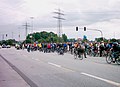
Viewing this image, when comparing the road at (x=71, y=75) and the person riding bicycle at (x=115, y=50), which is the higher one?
the person riding bicycle at (x=115, y=50)

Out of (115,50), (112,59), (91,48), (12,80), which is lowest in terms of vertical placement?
(12,80)

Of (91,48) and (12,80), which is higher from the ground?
(91,48)

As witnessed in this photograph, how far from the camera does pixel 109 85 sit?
9539mm

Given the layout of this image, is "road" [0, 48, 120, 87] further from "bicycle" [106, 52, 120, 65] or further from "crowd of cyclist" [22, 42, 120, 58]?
"crowd of cyclist" [22, 42, 120, 58]

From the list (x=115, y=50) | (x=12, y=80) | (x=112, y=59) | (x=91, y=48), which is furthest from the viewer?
(x=91, y=48)

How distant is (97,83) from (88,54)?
23172 millimetres

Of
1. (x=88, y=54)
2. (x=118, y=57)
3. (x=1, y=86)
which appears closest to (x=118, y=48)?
(x=118, y=57)

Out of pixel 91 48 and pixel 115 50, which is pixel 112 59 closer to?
pixel 115 50

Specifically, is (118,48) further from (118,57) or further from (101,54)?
(101,54)

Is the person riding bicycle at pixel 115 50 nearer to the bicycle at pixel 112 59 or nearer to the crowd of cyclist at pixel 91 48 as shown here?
the crowd of cyclist at pixel 91 48

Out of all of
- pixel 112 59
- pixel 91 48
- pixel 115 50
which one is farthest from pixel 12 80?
pixel 91 48

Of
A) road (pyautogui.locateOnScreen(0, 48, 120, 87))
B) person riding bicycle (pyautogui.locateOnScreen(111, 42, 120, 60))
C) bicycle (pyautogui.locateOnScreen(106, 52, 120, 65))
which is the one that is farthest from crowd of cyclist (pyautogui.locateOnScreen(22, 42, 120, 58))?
road (pyautogui.locateOnScreen(0, 48, 120, 87))

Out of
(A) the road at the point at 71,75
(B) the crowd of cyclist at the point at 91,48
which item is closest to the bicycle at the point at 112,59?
(B) the crowd of cyclist at the point at 91,48

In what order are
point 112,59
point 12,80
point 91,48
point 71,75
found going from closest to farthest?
1. point 12,80
2. point 71,75
3. point 112,59
4. point 91,48
